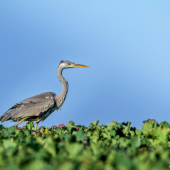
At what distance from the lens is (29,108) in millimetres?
12438

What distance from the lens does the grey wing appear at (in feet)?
40.3

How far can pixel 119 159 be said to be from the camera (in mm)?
2389

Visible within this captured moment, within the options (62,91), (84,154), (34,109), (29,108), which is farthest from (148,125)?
(62,91)

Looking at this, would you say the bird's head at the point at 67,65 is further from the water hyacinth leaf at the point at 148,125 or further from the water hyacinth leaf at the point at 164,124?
the water hyacinth leaf at the point at 164,124

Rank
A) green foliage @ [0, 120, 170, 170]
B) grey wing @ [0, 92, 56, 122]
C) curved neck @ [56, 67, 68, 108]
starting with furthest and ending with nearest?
curved neck @ [56, 67, 68, 108] < grey wing @ [0, 92, 56, 122] < green foliage @ [0, 120, 170, 170]

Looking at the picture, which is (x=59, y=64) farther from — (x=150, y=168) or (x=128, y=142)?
(x=150, y=168)

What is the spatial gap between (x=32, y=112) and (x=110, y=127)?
7.05m

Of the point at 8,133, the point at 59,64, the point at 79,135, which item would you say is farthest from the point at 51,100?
the point at 79,135

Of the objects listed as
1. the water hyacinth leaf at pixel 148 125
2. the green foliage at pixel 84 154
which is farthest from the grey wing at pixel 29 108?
the green foliage at pixel 84 154

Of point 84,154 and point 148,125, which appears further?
point 148,125

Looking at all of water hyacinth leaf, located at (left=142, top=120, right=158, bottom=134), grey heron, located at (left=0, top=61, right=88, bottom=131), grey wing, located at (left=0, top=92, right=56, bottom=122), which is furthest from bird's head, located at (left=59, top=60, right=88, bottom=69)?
water hyacinth leaf, located at (left=142, top=120, right=158, bottom=134)

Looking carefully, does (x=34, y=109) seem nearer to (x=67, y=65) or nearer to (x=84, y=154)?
(x=67, y=65)

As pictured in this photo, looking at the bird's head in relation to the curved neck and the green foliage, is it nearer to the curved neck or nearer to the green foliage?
the curved neck

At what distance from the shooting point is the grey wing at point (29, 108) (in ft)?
40.3
